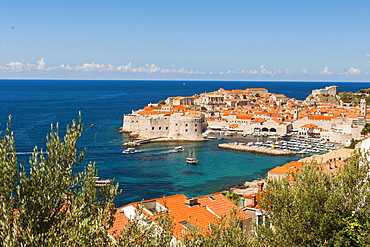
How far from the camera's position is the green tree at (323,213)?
6.35 meters

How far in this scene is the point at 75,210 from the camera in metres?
5.03

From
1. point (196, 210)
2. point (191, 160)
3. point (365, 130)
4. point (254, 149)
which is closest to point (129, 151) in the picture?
point (191, 160)

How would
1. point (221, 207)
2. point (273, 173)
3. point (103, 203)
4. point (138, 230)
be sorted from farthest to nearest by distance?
1. point (273, 173)
2. point (221, 207)
3. point (103, 203)
4. point (138, 230)

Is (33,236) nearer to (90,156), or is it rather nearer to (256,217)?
(256,217)

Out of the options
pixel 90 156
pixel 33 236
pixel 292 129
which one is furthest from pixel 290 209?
pixel 292 129

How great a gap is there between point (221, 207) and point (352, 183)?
13.9 feet

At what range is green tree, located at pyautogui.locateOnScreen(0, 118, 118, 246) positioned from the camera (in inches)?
183

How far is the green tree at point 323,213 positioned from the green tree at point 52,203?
290 centimetres

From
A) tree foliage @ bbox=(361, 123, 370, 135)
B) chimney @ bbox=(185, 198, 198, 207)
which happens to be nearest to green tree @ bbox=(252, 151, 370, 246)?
chimney @ bbox=(185, 198, 198, 207)

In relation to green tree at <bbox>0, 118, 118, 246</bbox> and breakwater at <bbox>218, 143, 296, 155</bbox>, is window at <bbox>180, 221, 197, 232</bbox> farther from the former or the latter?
breakwater at <bbox>218, 143, 296, 155</bbox>

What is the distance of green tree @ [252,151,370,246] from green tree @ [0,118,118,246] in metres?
2.90

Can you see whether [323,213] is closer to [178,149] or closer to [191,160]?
[191,160]

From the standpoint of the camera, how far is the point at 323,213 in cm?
668

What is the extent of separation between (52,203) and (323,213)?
4.28 meters
